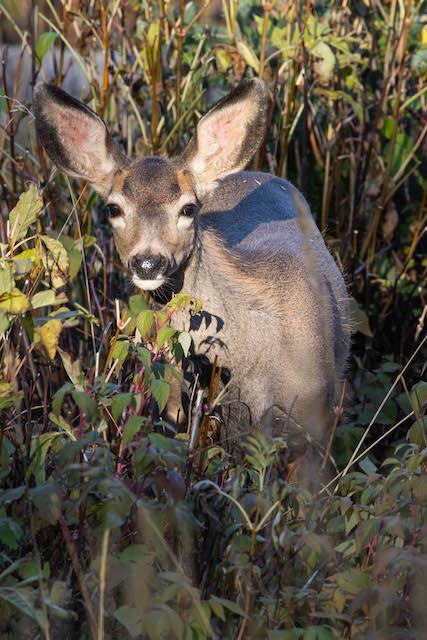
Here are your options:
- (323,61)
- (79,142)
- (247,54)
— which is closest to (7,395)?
(79,142)

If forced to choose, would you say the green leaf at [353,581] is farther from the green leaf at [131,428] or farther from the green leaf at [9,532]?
the green leaf at [9,532]

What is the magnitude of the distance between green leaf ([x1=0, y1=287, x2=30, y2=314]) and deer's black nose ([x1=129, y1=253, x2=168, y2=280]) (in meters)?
0.71

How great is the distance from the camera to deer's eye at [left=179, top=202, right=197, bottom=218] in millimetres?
3771

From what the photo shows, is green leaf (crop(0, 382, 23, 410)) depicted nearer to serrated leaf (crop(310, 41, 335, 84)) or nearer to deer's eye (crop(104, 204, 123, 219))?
deer's eye (crop(104, 204, 123, 219))

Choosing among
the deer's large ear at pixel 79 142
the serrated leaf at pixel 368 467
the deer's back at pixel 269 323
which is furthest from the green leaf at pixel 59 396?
the deer's large ear at pixel 79 142

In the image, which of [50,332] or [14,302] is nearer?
[14,302]

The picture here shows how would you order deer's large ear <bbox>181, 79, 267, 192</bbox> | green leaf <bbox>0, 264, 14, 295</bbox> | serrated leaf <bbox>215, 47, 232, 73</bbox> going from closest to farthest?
green leaf <bbox>0, 264, 14, 295</bbox> → deer's large ear <bbox>181, 79, 267, 192</bbox> → serrated leaf <bbox>215, 47, 232, 73</bbox>

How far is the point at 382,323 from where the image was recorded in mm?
5891

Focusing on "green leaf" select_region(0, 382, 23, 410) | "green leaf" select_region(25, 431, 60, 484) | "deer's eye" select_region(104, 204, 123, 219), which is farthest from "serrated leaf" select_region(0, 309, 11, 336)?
"deer's eye" select_region(104, 204, 123, 219)

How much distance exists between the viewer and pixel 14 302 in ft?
9.32

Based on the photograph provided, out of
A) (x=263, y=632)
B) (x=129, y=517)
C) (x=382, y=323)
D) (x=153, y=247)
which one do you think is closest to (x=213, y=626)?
(x=263, y=632)

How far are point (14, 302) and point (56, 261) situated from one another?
0.52 metres

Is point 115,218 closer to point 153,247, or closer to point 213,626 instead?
point 153,247

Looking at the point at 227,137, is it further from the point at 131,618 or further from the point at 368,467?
the point at 131,618
